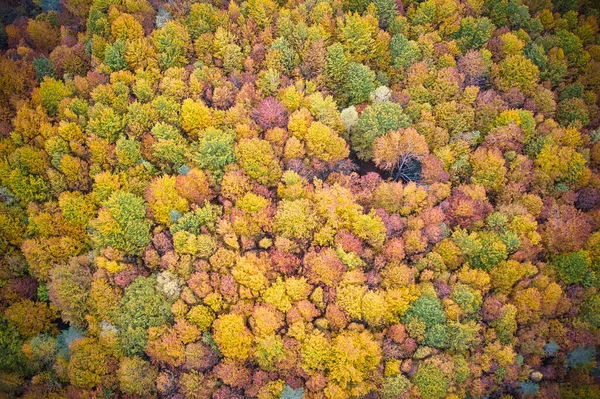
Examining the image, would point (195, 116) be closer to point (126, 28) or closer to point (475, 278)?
point (126, 28)

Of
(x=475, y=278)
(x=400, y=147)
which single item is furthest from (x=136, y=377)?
(x=400, y=147)

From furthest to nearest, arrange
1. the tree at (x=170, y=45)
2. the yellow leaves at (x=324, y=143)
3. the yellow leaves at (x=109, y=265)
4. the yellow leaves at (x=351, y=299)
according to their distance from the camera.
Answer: the tree at (x=170, y=45) < the yellow leaves at (x=324, y=143) < the yellow leaves at (x=109, y=265) < the yellow leaves at (x=351, y=299)

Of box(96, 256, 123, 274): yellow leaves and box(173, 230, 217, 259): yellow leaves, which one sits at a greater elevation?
box(173, 230, 217, 259): yellow leaves

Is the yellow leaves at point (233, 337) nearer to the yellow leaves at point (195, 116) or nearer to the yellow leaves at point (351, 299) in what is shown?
the yellow leaves at point (351, 299)

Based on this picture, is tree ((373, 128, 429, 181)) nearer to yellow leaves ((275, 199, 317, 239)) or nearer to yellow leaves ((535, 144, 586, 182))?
yellow leaves ((275, 199, 317, 239))

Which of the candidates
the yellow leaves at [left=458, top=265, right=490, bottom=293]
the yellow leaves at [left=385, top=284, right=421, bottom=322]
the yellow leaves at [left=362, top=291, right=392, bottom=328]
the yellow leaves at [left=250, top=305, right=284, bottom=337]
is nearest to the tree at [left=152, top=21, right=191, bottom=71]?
the yellow leaves at [left=250, top=305, right=284, bottom=337]

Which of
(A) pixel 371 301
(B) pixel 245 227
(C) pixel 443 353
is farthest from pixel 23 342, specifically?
(C) pixel 443 353

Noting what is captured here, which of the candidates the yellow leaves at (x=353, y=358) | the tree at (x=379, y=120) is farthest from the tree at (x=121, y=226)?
the tree at (x=379, y=120)

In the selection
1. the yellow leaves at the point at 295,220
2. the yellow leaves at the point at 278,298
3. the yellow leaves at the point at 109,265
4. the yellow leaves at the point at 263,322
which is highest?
the yellow leaves at the point at 295,220

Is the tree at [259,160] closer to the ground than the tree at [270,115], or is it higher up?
closer to the ground

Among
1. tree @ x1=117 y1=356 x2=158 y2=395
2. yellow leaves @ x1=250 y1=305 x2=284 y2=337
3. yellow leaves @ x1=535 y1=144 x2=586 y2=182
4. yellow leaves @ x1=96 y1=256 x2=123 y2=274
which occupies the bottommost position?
tree @ x1=117 y1=356 x2=158 y2=395

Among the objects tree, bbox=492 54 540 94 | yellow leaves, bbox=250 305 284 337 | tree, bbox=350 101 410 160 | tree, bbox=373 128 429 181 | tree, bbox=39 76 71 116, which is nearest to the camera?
yellow leaves, bbox=250 305 284 337
